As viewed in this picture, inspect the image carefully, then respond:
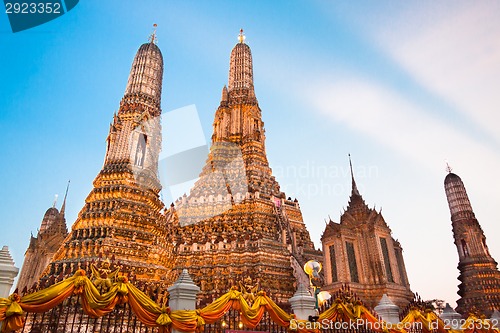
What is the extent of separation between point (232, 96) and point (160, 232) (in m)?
20.5

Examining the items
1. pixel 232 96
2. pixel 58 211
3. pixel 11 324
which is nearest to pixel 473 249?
pixel 232 96

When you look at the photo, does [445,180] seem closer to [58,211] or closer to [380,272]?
[380,272]

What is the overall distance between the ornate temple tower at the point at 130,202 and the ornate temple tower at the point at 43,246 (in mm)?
15884

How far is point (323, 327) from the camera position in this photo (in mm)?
9039

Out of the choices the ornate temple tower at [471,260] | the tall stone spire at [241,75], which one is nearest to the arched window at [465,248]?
the ornate temple tower at [471,260]

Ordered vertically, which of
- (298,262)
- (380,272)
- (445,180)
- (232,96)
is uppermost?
(232,96)

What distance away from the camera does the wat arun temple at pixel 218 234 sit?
17.3 meters

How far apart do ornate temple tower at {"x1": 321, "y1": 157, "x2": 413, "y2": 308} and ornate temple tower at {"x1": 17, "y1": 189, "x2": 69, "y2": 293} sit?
26.4m

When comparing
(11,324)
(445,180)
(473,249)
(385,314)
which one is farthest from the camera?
(445,180)

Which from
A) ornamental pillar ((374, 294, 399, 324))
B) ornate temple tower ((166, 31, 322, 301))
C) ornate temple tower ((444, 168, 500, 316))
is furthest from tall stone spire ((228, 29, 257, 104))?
ornamental pillar ((374, 294, 399, 324))

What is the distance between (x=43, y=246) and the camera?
33.4m

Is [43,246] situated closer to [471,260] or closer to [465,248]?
[471,260]

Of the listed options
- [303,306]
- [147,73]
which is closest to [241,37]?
[147,73]

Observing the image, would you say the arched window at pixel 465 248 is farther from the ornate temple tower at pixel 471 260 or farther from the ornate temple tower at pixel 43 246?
the ornate temple tower at pixel 43 246
